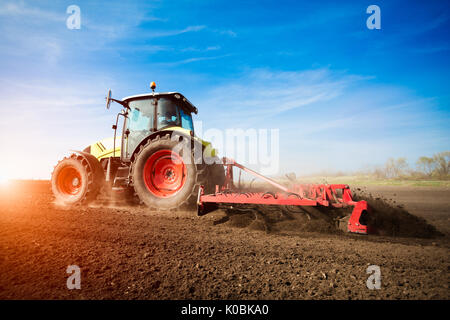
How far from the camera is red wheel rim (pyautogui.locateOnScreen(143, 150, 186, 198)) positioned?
4.78 m

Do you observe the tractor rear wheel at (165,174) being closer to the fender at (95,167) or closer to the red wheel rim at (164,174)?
the red wheel rim at (164,174)

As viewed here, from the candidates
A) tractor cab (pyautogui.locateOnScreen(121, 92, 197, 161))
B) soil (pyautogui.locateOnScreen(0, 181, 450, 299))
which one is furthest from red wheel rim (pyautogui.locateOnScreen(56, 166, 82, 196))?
soil (pyautogui.locateOnScreen(0, 181, 450, 299))

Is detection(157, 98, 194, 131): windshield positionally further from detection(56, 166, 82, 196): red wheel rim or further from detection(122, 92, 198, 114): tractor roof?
detection(56, 166, 82, 196): red wheel rim

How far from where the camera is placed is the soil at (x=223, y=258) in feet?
5.74

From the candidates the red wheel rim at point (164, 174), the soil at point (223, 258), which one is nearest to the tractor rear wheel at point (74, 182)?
the soil at point (223, 258)

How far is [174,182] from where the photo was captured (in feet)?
16.0

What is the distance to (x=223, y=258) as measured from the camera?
240cm

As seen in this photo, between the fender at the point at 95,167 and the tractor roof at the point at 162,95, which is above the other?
the tractor roof at the point at 162,95

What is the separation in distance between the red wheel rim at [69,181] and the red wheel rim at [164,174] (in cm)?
246

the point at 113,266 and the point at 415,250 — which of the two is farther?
the point at 415,250

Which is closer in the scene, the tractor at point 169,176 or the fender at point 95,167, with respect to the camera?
the tractor at point 169,176

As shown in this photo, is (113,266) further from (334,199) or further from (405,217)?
(405,217)
